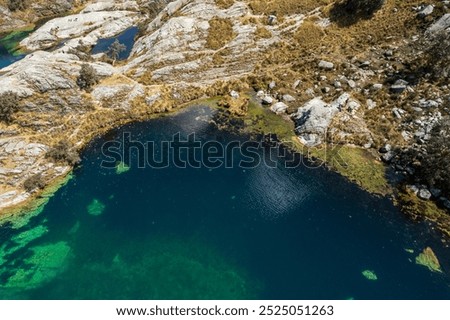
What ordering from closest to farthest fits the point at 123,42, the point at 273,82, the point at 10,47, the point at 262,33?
the point at 273,82 → the point at 262,33 → the point at 123,42 → the point at 10,47

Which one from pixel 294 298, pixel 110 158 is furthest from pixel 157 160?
pixel 294 298

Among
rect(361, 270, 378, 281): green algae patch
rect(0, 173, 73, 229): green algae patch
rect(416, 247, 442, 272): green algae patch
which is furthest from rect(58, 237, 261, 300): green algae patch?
rect(416, 247, 442, 272): green algae patch

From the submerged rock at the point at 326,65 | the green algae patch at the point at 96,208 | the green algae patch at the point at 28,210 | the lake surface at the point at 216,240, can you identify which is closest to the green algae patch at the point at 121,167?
the lake surface at the point at 216,240

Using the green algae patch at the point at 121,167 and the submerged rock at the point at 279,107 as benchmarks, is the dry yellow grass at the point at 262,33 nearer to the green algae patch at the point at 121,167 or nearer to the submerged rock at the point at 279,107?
the submerged rock at the point at 279,107

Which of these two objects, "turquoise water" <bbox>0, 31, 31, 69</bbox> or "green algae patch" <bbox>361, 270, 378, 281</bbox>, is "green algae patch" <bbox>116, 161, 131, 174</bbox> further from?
"turquoise water" <bbox>0, 31, 31, 69</bbox>

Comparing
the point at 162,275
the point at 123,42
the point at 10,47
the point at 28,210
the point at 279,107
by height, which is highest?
the point at 279,107

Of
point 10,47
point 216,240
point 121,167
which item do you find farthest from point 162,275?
point 10,47

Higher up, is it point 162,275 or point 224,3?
point 224,3

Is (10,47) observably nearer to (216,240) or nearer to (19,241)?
(19,241)
